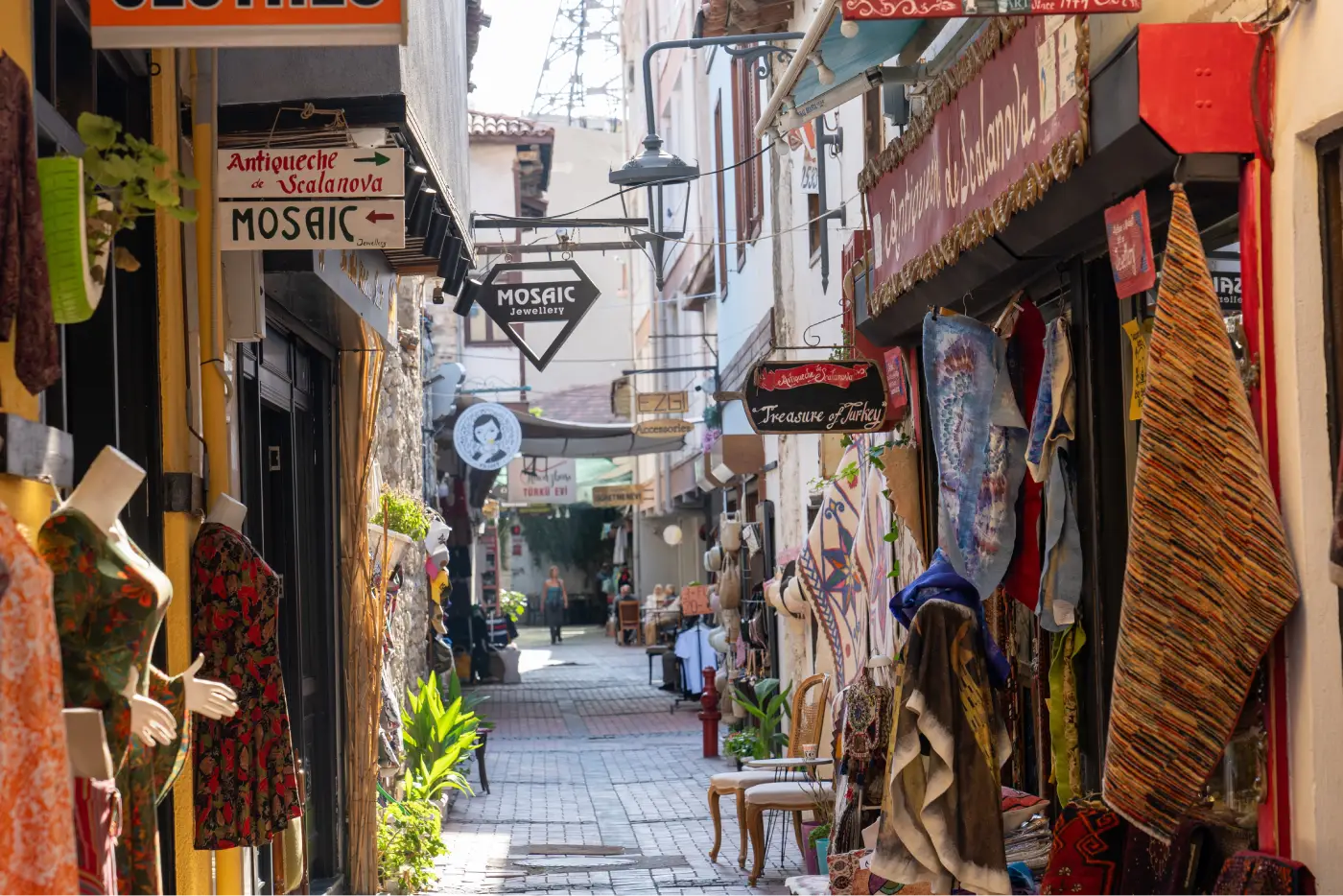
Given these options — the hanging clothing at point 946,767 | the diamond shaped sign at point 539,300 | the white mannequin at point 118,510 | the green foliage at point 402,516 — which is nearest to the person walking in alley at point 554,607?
the diamond shaped sign at point 539,300

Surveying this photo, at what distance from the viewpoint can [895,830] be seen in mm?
4844

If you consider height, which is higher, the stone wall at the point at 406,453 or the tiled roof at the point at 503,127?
the tiled roof at the point at 503,127

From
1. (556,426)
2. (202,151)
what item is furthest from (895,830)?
(556,426)

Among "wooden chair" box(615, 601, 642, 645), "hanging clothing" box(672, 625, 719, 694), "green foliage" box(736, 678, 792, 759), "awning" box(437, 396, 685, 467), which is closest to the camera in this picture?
"green foliage" box(736, 678, 792, 759)

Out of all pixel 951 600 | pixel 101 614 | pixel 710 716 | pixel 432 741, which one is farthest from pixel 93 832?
pixel 710 716

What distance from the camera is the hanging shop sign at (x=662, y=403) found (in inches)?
890

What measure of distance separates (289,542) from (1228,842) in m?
4.81

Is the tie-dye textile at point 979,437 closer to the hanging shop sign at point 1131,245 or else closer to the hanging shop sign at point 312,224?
the hanging shop sign at point 1131,245

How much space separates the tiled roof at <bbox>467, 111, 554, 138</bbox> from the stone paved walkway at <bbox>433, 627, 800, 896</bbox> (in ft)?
34.3

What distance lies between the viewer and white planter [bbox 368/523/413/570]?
28.0ft

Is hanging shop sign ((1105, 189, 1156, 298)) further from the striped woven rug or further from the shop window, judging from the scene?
the shop window

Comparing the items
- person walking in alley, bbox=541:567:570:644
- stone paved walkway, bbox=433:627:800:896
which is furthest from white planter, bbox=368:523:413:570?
person walking in alley, bbox=541:567:570:644

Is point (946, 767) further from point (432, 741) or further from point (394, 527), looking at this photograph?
point (432, 741)

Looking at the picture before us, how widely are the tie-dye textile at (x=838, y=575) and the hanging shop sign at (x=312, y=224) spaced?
4050 mm
